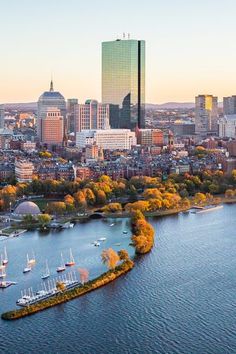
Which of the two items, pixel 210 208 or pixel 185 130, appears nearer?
pixel 210 208

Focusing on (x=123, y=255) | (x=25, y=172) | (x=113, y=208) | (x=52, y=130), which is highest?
(x=52, y=130)

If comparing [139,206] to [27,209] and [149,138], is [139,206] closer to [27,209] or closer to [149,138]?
[27,209]

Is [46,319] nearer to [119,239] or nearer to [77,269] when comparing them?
[77,269]

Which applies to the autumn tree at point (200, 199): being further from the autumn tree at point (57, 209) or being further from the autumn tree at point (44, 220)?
the autumn tree at point (44, 220)

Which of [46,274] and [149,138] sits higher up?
[149,138]

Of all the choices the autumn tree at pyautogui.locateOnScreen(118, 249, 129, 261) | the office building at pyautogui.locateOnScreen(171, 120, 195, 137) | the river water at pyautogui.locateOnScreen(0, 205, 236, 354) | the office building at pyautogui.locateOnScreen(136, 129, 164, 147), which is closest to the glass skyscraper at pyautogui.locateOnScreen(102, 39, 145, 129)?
the office building at pyautogui.locateOnScreen(136, 129, 164, 147)

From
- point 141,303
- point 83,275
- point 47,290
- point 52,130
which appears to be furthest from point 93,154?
point 141,303
